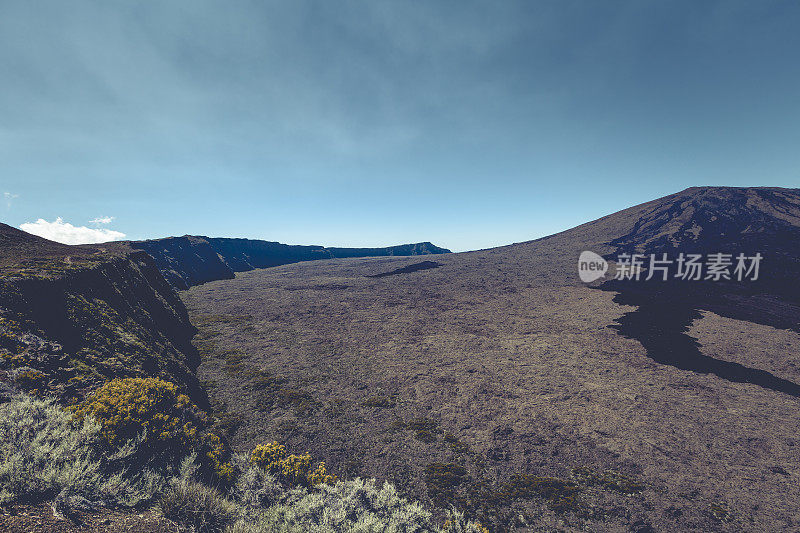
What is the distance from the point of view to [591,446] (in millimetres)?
10719

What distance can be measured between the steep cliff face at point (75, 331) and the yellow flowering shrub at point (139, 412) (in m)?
0.81

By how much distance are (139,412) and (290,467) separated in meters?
4.27

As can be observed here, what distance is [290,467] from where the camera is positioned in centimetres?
863

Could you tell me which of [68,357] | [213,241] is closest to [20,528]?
[68,357]

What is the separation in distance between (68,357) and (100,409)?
10.3 feet

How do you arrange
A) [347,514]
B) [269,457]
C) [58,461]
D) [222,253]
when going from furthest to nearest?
[222,253], [269,457], [347,514], [58,461]

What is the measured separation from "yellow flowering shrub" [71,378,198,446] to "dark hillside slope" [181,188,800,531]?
3164 mm

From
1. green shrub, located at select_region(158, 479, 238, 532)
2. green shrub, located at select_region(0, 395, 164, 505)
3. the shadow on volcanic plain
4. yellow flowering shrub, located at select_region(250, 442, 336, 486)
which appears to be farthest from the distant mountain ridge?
the shadow on volcanic plain

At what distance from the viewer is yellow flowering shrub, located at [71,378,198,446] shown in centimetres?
652

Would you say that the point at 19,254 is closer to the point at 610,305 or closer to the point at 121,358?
the point at 121,358

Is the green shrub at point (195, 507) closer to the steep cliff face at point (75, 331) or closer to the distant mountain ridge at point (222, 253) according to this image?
the steep cliff face at point (75, 331)

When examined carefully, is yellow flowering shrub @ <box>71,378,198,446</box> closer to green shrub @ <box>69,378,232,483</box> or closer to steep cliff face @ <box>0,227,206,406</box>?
green shrub @ <box>69,378,232,483</box>

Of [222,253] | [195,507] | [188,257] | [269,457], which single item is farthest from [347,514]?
[222,253]

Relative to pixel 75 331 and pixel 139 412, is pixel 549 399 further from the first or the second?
pixel 75 331
